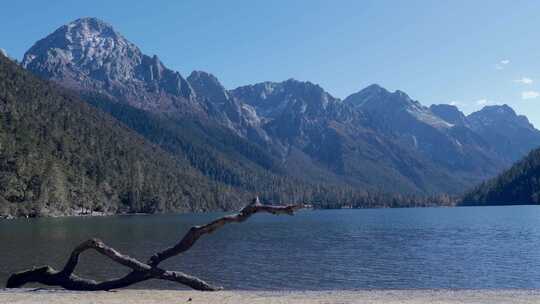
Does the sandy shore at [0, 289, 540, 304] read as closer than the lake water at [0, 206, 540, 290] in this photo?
Yes

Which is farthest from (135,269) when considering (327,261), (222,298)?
(327,261)

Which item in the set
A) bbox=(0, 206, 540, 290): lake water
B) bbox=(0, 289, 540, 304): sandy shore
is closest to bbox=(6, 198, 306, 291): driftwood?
bbox=(0, 289, 540, 304): sandy shore

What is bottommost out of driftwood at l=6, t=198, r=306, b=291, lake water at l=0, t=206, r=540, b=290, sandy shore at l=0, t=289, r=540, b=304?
lake water at l=0, t=206, r=540, b=290

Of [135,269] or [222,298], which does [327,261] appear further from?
[222,298]

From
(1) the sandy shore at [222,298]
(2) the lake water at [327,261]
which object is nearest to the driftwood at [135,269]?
(1) the sandy shore at [222,298]

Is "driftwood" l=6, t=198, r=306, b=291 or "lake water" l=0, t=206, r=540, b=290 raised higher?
"driftwood" l=6, t=198, r=306, b=291

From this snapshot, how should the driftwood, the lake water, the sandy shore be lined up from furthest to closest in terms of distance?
the lake water < the driftwood < the sandy shore

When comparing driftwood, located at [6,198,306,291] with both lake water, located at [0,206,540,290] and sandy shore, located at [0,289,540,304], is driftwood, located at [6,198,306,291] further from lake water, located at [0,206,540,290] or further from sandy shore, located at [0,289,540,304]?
lake water, located at [0,206,540,290]

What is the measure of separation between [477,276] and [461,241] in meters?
40.7

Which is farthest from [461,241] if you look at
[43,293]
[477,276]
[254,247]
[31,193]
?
[31,193]

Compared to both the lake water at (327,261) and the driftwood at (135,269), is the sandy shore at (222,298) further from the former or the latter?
the lake water at (327,261)

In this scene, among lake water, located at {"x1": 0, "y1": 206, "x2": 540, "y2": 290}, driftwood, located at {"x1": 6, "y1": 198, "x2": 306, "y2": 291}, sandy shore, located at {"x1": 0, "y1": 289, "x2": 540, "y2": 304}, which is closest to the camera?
sandy shore, located at {"x1": 0, "y1": 289, "x2": 540, "y2": 304}

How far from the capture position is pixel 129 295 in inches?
1341

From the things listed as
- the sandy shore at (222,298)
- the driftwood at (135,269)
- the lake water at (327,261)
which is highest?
the driftwood at (135,269)
